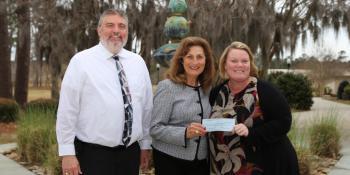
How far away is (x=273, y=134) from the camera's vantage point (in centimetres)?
311

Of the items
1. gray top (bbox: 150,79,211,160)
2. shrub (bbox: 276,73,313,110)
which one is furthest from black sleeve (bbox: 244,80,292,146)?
shrub (bbox: 276,73,313,110)

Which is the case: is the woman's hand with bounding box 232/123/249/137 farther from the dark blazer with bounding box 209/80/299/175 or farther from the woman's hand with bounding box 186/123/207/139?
the woman's hand with bounding box 186/123/207/139

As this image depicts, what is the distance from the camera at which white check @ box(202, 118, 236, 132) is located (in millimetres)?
3035

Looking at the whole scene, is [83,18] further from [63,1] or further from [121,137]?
[121,137]

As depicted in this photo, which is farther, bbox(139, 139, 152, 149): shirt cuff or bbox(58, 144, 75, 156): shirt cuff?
bbox(139, 139, 152, 149): shirt cuff

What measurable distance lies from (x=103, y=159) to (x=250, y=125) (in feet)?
3.27

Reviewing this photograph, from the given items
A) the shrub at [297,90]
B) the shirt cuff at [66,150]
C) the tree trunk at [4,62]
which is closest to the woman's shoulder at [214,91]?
the shirt cuff at [66,150]

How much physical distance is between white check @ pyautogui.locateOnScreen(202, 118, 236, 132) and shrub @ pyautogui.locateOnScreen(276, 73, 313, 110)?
17.9 metres

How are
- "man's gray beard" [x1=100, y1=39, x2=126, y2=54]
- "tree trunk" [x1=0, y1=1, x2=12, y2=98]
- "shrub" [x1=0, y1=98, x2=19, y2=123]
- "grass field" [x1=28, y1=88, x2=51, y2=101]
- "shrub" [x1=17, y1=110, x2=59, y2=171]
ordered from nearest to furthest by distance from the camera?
"man's gray beard" [x1=100, y1=39, x2=126, y2=54] → "shrub" [x1=17, y1=110, x2=59, y2=171] → "shrub" [x1=0, y1=98, x2=19, y2=123] → "tree trunk" [x1=0, y1=1, x2=12, y2=98] → "grass field" [x1=28, y1=88, x2=51, y2=101]

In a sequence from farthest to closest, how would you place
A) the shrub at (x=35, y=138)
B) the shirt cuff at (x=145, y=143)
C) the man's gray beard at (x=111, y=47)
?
the shrub at (x=35, y=138) → the shirt cuff at (x=145, y=143) → the man's gray beard at (x=111, y=47)

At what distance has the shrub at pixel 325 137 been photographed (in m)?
7.81

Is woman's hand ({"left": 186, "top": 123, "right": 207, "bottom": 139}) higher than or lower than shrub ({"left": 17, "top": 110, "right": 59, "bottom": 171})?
higher

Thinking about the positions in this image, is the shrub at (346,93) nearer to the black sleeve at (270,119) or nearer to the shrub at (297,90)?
the shrub at (297,90)

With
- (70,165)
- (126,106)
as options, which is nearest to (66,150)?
(70,165)
